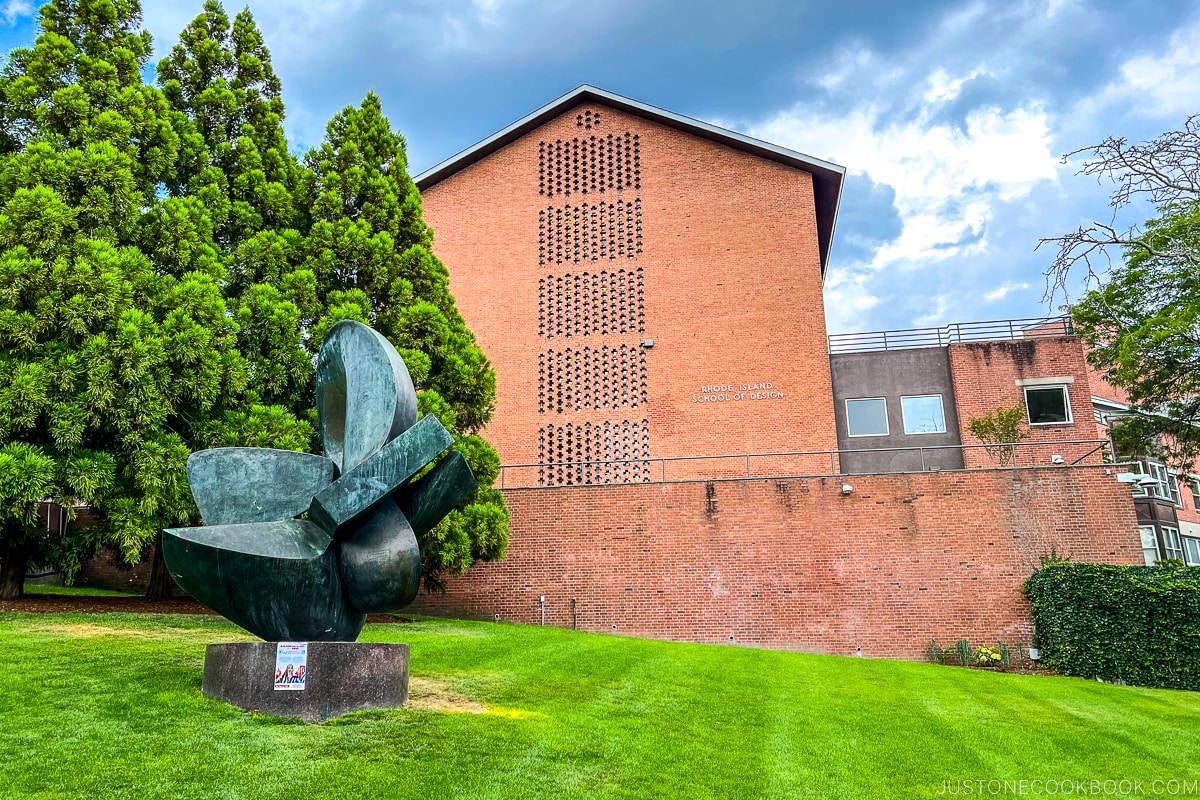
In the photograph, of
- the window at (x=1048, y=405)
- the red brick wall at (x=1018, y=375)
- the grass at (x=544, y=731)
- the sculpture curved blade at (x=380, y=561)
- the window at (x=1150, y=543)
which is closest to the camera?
the grass at (x=544, y=731)

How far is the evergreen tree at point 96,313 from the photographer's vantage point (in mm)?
10180

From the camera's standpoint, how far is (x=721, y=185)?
71.4 ft

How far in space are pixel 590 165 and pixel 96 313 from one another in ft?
48.6

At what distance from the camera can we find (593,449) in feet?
67.8

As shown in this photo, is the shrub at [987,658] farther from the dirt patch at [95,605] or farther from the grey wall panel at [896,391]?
the dirt patch at [95,605]

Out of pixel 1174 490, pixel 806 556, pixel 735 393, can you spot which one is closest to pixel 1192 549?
pixel 1174 490

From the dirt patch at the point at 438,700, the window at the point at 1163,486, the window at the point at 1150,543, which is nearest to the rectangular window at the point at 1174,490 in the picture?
the window at the point at 1163,486

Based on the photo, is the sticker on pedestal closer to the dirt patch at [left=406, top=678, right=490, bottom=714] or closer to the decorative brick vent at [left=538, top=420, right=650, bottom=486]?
the dirt patch at [left=406, top=678, right=490, bottom=714]

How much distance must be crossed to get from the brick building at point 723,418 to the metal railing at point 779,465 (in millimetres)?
63

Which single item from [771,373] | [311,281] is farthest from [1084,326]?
[311,281]

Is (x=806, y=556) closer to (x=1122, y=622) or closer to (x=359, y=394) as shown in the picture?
(x=1122, y=622)

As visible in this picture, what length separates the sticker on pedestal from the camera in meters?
6.39

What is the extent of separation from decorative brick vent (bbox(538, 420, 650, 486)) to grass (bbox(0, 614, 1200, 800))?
9.51 m

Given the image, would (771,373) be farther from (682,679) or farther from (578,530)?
(682,679)
